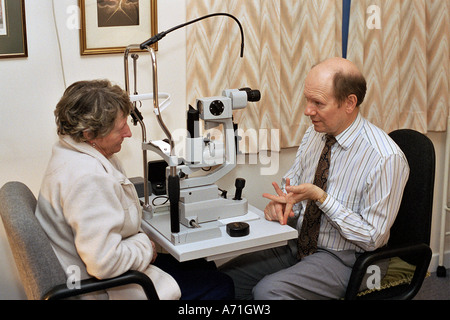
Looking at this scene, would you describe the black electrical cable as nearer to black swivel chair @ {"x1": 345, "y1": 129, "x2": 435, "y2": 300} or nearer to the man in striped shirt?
the man in striped shirt

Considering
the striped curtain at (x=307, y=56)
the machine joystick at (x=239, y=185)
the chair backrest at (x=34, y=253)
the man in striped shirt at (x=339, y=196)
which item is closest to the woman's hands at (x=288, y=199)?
the man in striped shirt at (x=339, y=196)

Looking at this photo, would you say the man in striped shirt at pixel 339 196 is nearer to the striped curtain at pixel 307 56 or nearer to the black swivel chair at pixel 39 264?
the striped curtain at pixel 307 56

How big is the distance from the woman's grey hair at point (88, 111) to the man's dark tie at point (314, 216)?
2.69 ft

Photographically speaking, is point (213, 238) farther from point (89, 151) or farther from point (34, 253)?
point (34, 253)

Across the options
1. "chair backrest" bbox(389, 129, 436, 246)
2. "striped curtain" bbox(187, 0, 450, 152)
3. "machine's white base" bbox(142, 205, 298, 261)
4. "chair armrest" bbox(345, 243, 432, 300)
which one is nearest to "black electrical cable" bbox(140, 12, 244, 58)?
"striped curtain" bbox(187, 0, 450, 152)

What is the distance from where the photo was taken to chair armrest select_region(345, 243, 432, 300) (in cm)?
189

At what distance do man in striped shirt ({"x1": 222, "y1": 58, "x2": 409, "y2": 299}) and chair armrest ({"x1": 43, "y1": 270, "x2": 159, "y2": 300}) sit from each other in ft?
1.46

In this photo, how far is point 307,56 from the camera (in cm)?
262

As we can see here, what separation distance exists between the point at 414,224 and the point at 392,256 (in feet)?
0.65

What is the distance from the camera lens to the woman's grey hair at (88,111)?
5.88 ft

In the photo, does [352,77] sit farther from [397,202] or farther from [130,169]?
[130,169]

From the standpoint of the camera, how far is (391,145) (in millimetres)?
2018

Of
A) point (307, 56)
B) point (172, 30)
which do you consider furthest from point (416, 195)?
point (172, 30)
